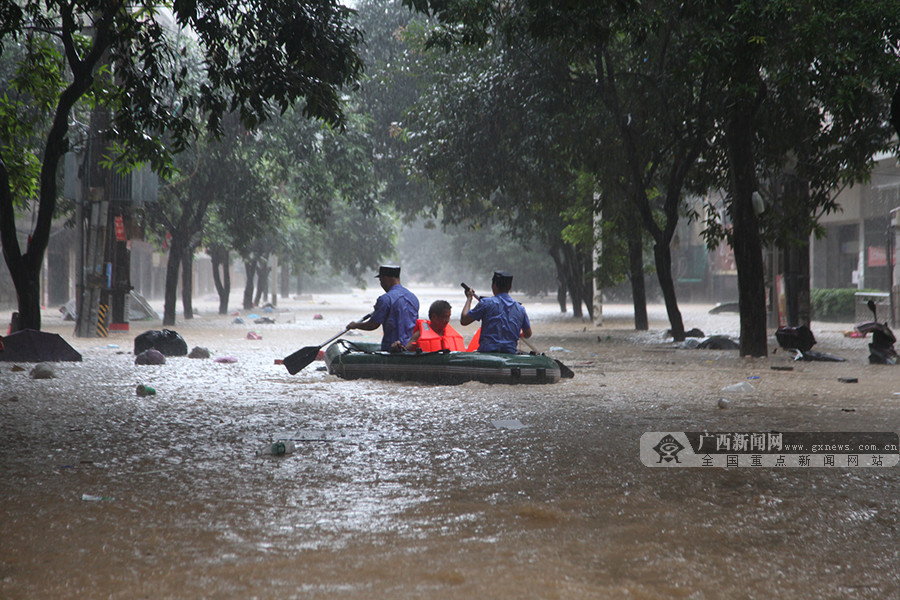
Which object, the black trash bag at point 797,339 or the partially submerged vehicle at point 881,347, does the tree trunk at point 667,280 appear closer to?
the black trash bag at point 797,339

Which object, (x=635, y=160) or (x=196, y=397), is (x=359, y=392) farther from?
(x=635, y=160)

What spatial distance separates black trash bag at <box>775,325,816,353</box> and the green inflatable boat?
528 centimetres

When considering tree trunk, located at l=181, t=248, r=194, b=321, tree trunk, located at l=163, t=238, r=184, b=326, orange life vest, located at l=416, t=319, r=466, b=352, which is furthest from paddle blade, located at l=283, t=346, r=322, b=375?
tree trunk, located at l=181, t=248, r=194, b=321

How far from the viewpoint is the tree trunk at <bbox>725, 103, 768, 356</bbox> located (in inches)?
477

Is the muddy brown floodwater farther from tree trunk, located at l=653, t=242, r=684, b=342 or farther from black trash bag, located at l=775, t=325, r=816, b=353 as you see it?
tree trunk, located at l=653, t=242, r=684, b=342

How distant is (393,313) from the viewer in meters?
9.77

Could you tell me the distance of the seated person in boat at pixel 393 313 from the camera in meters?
9.73

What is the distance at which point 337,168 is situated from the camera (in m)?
23.1

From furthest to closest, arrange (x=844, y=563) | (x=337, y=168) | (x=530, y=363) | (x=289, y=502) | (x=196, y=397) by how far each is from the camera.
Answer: (x=337, y=168) < (x=530, y=363) < (x=196, y=397) < (x=289, y=502) < (x=844, y=563)

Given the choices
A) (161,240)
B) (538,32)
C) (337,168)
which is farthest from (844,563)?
(161,240)

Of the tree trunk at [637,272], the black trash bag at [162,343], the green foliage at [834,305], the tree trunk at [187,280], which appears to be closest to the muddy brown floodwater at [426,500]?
the black trash bag at [162,343]

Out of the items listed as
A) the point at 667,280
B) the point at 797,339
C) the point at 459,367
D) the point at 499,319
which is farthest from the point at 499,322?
the point at 667,280

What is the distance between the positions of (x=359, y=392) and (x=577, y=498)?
4499 mm

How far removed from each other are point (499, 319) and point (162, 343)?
629cm
